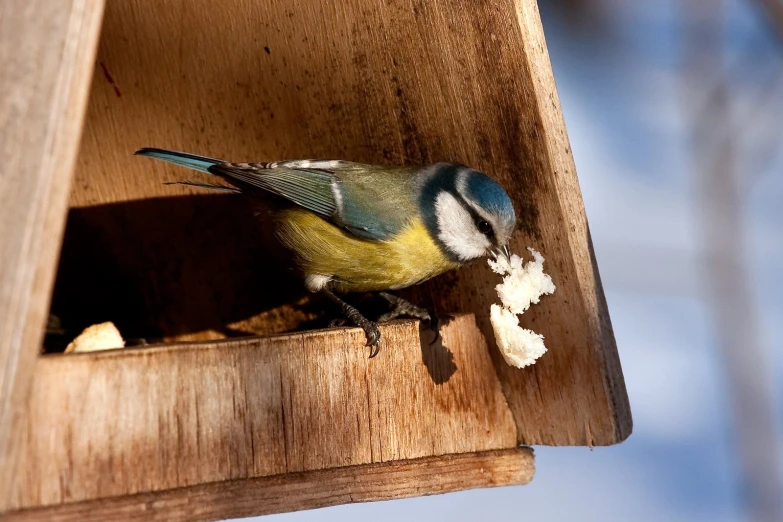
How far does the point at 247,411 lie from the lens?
1705mm

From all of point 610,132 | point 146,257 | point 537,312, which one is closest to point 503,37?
point 537,312

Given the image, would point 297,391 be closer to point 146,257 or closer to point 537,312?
point 537,312

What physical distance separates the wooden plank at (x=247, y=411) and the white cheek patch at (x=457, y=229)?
0.22 metres

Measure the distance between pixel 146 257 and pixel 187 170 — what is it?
0.36 metres

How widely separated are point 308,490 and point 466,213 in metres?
0.90

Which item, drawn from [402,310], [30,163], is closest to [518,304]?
[402,310]

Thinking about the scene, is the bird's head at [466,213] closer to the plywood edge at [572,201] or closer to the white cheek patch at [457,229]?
the white cheek patch at [457,229]

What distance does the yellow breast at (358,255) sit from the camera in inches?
91.6

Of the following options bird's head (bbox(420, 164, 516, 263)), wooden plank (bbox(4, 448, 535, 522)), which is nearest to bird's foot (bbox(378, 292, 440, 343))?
bird's head (bbox(420, 164, 516, 263))

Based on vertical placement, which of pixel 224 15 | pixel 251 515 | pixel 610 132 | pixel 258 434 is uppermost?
pixel 610 132

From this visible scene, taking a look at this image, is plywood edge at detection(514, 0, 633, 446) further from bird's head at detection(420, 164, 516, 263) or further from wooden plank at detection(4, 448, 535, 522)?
wooden plank at detection(4, 448, 535, 522)

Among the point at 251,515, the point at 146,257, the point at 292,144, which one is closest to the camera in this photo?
the point at 251,515

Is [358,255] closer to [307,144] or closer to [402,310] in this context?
[402,310]

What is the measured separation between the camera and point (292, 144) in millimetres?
2436
